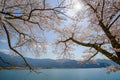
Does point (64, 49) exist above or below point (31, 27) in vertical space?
below

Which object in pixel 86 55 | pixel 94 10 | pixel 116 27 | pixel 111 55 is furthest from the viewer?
pixel 86 55

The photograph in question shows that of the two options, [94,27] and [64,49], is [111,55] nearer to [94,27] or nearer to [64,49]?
[94,27]

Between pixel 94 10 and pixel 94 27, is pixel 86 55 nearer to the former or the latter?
pixel 94 27

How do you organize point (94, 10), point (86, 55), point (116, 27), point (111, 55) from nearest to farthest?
point (111, 55), point (94, 10), point (116, 27), point (86, 55)

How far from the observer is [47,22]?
9000 mm

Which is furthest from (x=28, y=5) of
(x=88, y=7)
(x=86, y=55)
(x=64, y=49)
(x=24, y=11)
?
(x=86, y=55)

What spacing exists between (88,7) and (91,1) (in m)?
0.36

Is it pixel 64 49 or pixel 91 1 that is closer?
pixel 91 1

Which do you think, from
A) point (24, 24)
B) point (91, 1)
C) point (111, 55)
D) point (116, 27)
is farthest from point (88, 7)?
point (24, 24)

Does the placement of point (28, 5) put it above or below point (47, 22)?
above

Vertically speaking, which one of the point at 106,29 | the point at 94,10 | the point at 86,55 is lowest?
the point at 86,55

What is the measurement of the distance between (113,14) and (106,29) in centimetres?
116

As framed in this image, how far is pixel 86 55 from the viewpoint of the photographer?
35.6 ft

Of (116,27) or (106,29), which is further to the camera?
(116,27)
